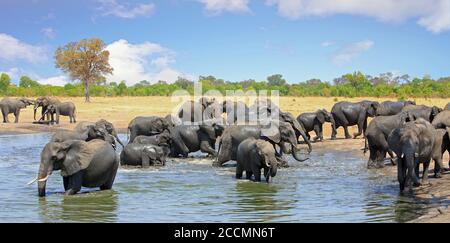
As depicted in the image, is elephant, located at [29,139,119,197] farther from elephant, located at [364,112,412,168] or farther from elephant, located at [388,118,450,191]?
elephant, located at [364,112,412,168]

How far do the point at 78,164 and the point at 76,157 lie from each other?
14 cm

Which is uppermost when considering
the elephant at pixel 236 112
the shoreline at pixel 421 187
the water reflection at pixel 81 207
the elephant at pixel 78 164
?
the elephant at pixel 236 112

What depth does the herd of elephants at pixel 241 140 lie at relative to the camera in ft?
41.6

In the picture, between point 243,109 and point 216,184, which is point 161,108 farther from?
point 216,184

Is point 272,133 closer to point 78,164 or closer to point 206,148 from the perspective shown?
point 206,148

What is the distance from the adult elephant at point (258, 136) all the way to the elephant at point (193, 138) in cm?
196

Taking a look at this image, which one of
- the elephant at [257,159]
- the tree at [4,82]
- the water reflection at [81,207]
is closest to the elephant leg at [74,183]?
the water reflection at [81,207]

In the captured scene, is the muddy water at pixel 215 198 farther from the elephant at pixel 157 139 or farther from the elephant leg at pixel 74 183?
the elephant at pixel 157 139

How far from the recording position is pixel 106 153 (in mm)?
13328

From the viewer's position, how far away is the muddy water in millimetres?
10766

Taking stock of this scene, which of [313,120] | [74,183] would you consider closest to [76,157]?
[74,183]

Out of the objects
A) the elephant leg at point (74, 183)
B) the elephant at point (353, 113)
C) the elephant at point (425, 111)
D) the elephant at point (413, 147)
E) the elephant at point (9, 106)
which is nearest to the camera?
the elephant at point (413, 147)

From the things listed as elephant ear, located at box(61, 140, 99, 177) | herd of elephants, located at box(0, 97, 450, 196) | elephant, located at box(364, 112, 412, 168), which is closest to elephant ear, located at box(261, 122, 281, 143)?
herd of elephants, located at box(0, 97, 450, 196)

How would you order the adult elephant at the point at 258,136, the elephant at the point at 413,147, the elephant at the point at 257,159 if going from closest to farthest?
the elephant at the point at 413,147, the elephant at the point at 257,159, the adult elephant at the point at 258,136
